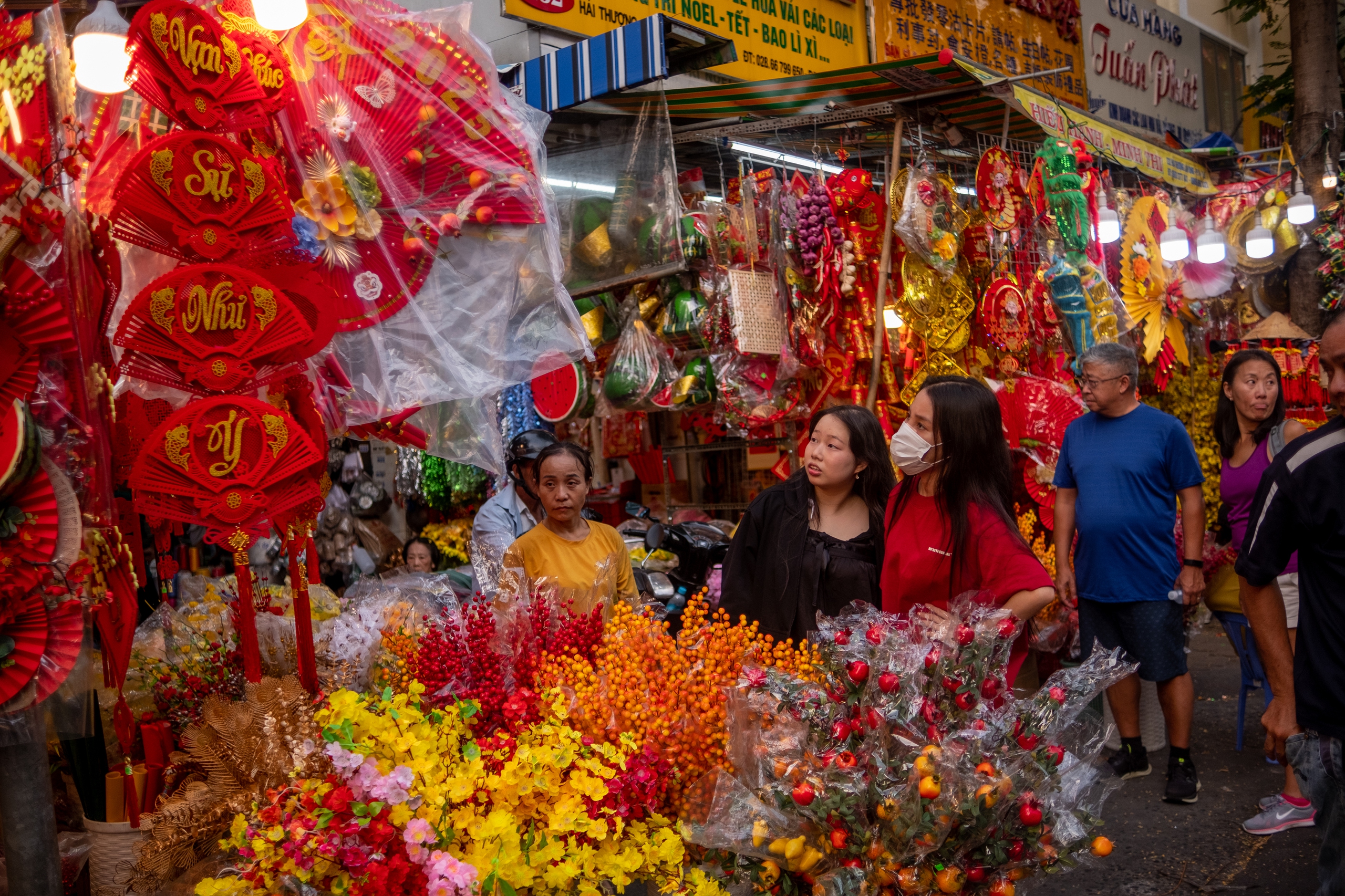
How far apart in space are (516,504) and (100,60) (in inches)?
87.0

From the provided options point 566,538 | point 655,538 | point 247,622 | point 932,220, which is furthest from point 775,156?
point 247,622

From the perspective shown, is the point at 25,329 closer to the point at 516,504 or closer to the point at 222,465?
the point at 222,465

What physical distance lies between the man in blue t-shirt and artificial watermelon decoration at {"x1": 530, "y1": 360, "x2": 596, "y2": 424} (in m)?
2.08

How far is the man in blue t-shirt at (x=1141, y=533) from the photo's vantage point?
3682 millimetres

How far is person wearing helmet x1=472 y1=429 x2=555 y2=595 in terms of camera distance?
3.61 metres

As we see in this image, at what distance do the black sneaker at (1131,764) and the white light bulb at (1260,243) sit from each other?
15.1ft

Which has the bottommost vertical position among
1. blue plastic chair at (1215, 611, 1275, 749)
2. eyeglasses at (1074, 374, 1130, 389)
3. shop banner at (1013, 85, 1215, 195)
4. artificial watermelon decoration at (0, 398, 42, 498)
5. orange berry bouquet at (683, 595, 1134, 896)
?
blue plastic chair at (1215, 611, 1275, 749)

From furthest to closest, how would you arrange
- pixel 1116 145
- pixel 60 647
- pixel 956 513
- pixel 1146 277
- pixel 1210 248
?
pixel 1210 248 < pixel 1116 145 < pixel 1146 277 < pixel 956 513 < pixel 60 647

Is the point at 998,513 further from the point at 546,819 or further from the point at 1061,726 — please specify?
the point at 546,819

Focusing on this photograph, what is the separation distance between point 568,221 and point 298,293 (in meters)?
2.52

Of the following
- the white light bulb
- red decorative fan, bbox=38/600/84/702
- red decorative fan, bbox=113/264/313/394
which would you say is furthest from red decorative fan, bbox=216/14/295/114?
the white light bulb

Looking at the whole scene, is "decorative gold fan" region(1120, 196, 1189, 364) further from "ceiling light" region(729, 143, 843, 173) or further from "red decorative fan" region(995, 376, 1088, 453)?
"ceiling light" region(729, 143, 843, 173)

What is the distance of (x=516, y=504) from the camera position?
12.8 ft

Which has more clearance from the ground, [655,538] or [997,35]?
[997,35]
